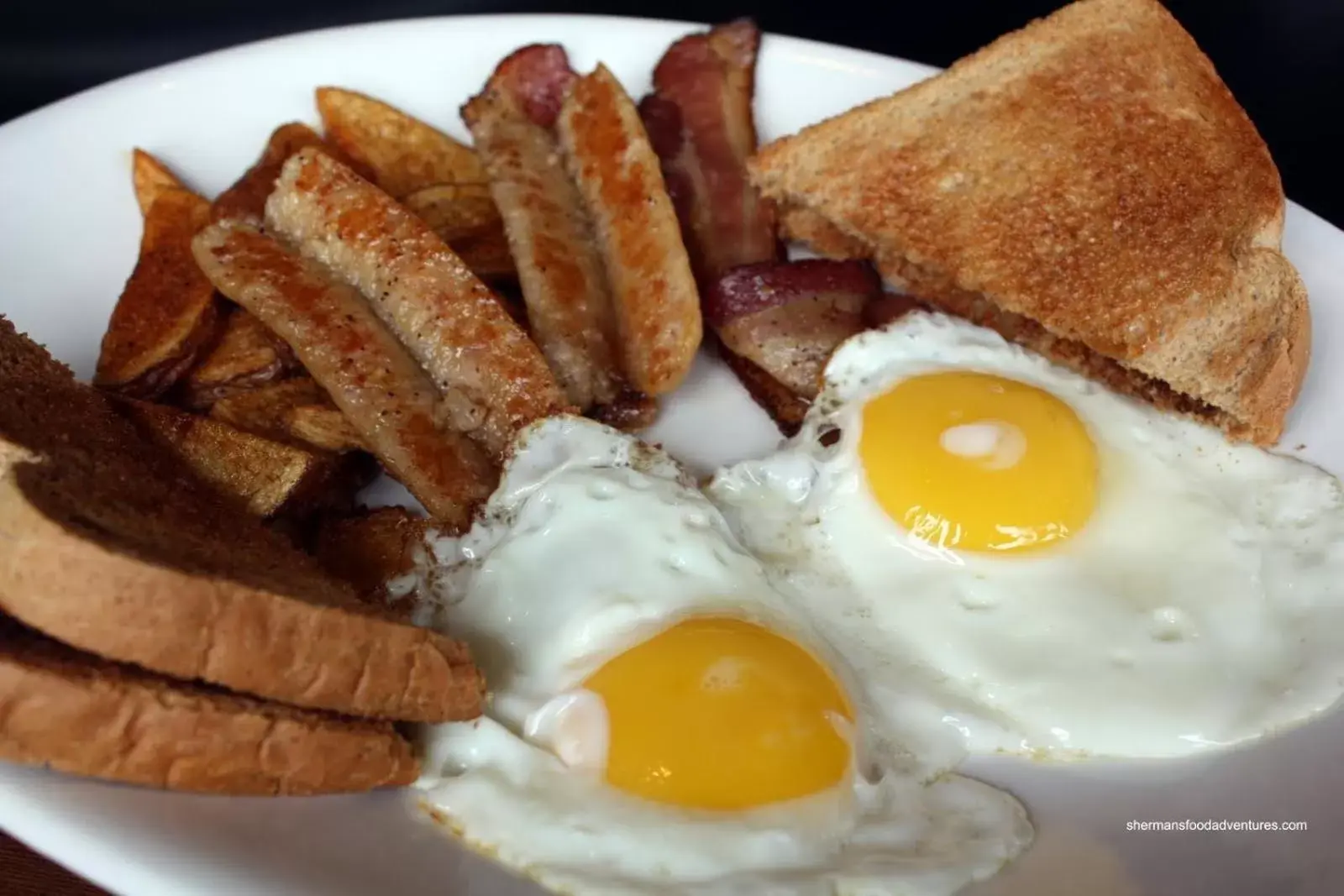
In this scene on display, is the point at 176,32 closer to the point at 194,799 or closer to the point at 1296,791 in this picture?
the point at 194,799

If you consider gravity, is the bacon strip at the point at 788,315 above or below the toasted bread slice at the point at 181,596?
below

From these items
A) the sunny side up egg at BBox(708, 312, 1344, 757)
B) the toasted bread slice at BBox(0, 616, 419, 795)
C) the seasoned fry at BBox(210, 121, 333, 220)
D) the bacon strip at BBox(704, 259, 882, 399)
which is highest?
the seasoned fry at BBox(210, 121, 333, 220)

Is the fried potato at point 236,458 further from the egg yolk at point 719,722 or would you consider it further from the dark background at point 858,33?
the dark background at point 858,33

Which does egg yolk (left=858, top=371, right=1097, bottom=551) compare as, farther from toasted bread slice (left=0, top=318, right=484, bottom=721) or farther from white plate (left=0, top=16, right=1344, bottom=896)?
toasted bread slice (left=0, top=318, right=484, bottom=721)

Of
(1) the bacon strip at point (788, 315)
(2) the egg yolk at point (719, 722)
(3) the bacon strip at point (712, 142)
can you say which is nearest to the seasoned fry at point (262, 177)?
(3) the bacon strip at point (712, 142)

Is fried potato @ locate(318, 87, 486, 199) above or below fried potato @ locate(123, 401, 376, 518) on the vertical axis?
above

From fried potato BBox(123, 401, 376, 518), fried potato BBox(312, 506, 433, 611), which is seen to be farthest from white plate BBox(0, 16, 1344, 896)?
fried potato BBox(123, 401, 376, 518)
